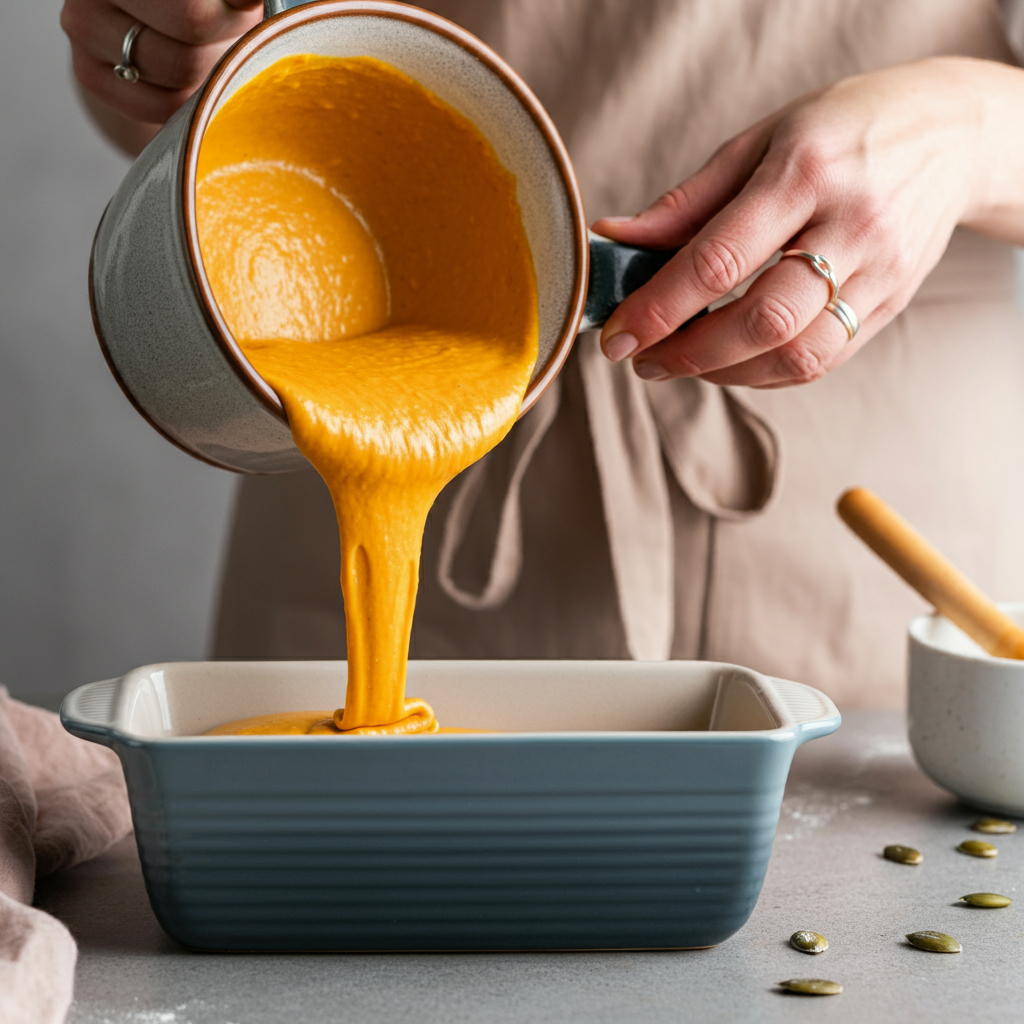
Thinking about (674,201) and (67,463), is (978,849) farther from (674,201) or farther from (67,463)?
(67,463)

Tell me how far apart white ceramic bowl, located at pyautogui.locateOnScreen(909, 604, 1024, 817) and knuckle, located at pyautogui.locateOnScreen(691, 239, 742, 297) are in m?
0.31

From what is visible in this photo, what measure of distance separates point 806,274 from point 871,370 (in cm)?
40

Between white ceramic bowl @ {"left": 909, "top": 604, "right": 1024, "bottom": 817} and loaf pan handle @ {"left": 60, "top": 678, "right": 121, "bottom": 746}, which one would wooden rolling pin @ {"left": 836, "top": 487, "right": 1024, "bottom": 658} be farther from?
loaf pan handle @ {"left": 60, "top": 678, "right": 121, "bottom": 746}

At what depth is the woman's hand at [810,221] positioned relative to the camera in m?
0.81

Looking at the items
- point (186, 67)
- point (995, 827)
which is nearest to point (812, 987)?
point (995, 827)

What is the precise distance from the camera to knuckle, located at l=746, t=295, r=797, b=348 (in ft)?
2.63

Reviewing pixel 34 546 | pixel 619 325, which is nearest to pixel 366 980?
pixel 619 325

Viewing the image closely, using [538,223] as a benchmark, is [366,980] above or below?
below

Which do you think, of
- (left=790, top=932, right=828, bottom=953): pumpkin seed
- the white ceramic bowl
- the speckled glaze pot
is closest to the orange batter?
the speckled glaze pot

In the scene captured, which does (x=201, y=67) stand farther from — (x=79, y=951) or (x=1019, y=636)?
(x=1019, y=636)

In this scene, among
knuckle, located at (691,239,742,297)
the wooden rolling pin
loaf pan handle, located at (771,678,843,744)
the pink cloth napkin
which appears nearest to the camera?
the pink cloth napkin

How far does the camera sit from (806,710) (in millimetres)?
703

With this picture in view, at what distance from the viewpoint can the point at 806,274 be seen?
0.82 metres

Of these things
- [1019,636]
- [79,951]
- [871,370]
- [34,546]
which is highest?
[871,370]
